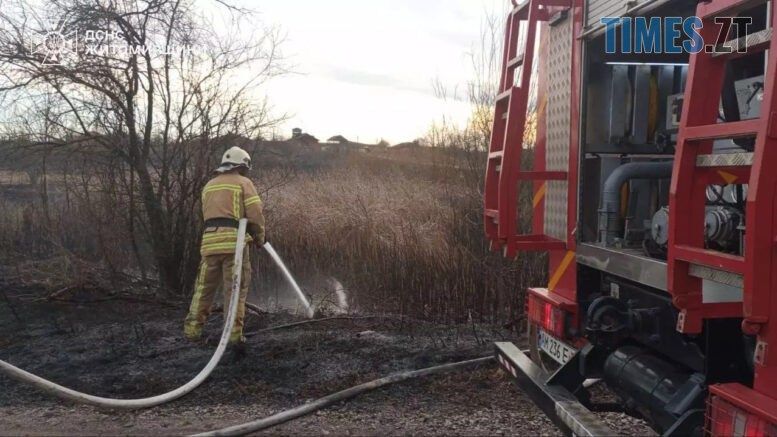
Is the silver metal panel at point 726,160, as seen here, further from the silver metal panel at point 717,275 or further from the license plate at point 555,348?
the license plate at point 555,348


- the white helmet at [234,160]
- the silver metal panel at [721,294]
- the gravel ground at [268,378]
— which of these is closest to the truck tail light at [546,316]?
the gravel ground at [268,378]

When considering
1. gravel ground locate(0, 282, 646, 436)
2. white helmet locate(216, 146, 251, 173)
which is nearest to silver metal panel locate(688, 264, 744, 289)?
gravel ground locate(0, 282, 646, 436)

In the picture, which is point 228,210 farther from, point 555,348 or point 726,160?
point 726,160

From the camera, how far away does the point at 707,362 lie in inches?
101

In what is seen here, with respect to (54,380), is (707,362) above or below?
above

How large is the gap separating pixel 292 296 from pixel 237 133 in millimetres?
2552

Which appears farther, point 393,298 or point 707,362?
point 393,298

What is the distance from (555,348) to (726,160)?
2006mm

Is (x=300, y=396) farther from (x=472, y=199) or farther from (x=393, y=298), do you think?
(x=472, y=199)

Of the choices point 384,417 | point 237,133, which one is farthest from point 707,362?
point 237,133

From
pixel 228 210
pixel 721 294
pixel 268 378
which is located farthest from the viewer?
pixel 228 210

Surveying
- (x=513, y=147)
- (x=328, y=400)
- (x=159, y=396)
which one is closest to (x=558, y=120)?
(x=513, y=147)

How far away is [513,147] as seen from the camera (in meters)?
3.51

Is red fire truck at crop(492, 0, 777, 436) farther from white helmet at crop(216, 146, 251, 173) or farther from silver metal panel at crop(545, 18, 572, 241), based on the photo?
white helmet at crop(216, 146, 251, 173)
